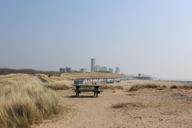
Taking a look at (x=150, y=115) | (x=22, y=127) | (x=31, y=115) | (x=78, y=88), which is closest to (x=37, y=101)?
(x=31, y=115)

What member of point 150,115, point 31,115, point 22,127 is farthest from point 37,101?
point 150,115

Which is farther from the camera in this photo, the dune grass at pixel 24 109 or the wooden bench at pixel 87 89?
the wooden bench at pixel 87 89

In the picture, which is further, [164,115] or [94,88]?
[94,88]

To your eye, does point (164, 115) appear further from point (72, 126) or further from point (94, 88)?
point (94, 88)

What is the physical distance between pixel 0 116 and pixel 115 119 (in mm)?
3812

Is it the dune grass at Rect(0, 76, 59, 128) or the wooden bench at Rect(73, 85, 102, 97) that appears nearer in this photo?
the dune grass at Rect(0, 76, 59, 128)

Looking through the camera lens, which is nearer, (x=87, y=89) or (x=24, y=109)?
(x=24, y=109)

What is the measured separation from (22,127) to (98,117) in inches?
121

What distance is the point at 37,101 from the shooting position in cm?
1358

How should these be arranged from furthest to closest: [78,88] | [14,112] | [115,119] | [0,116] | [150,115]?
[78,88], [150,115], [115,119], [14,112], [0,116]

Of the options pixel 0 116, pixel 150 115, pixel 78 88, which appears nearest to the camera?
pixel 0 116

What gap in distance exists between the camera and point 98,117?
42.6ft

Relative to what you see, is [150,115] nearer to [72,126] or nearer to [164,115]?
[164,115]

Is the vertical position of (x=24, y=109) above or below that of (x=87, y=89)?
below
